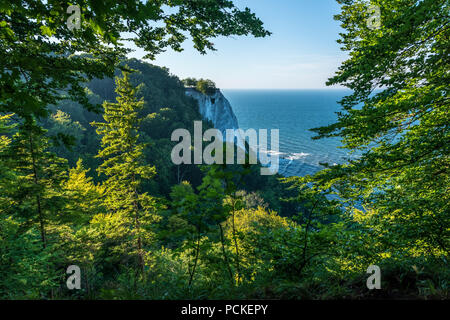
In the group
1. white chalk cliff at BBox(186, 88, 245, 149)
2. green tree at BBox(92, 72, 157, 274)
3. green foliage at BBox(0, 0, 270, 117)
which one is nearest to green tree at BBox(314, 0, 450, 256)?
green foliage at BBox(0, 0, 270, 117)

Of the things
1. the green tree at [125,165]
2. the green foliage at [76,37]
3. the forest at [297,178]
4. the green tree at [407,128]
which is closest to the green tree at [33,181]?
the forest at [297,178]

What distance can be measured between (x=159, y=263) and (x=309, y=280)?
10.6 m

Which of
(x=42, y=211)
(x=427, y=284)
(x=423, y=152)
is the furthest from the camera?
(x=42, y=211)

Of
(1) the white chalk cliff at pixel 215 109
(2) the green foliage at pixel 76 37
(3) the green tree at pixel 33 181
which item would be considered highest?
(1) the white chalk cliff at pixel 215 109

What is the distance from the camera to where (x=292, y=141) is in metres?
92.4

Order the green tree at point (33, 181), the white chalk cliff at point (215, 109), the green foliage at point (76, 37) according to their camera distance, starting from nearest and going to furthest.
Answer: the green foliage at point (76, 37) → the green tree at point (33, 181) → the white chalk cliff at point (215, 109)

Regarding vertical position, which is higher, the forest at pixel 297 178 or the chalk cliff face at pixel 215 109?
the chalk cliff face at pixel 215 109

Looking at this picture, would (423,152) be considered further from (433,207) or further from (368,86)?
(368,86)

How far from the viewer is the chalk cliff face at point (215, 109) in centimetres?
5597

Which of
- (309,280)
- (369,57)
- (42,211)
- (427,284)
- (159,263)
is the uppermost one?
(369,57)

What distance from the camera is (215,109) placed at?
59.7 meters

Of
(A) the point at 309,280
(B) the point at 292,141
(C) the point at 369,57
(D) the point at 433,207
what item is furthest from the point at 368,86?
(B) the point at 292,141

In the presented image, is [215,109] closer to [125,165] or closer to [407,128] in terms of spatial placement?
[125,165]

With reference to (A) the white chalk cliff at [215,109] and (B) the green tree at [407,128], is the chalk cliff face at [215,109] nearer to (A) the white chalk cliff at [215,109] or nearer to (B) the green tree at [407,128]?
(A) the white chalk cliff at [215,109]
